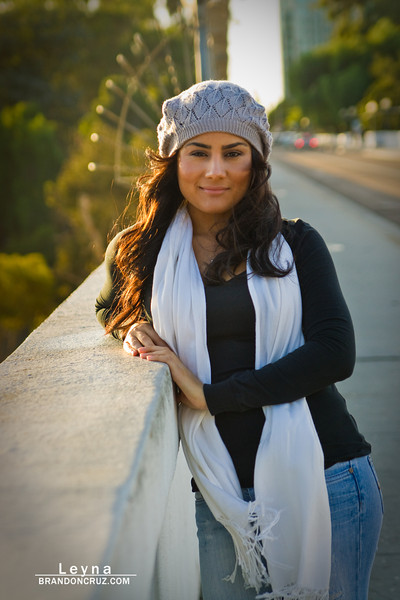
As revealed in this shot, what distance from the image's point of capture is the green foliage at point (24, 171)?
38.1m

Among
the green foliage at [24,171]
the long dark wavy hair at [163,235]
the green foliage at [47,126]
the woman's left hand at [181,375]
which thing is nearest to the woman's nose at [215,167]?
the long dark wavy hair at [163,235]

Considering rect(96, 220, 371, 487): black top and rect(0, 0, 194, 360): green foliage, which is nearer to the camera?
rect(96, 220, 371, 487): black top

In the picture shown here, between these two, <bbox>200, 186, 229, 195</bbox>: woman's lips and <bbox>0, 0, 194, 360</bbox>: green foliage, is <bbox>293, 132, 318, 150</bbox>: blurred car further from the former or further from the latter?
<bbox>200, 186, 229, 195</bbox>: woman's lips

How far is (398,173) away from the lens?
21734mm

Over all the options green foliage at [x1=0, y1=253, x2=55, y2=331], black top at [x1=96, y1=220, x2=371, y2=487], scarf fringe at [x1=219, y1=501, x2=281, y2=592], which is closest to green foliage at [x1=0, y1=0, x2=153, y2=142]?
green foliage at [x1=0, y1=253, x2=55, y2=331]

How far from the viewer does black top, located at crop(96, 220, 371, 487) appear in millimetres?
1996

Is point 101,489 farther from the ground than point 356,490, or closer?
farther from the ground

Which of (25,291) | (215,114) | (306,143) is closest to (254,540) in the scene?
(215,114)

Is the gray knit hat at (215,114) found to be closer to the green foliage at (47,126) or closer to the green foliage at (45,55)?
the green foliage at (47,126)

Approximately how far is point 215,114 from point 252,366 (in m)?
0.75

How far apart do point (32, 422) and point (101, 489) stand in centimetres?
38

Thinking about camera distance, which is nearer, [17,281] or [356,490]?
[356,490]

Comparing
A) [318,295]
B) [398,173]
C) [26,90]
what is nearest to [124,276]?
[318,295]

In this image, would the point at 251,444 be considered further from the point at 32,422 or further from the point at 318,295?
the point at 32,422
